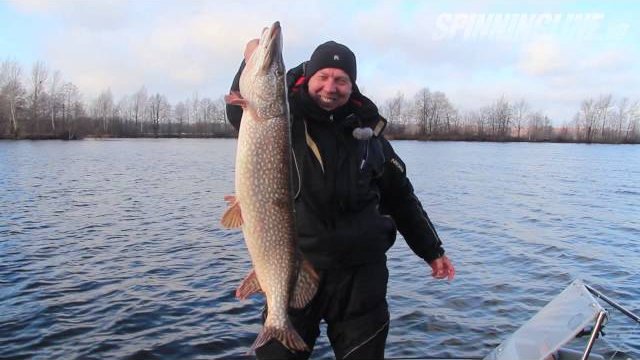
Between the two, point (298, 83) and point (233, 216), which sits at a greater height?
point (298, 83)

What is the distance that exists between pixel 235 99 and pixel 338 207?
1.06m

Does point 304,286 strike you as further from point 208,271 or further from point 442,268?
point 208,271

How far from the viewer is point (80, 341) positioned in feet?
29.0

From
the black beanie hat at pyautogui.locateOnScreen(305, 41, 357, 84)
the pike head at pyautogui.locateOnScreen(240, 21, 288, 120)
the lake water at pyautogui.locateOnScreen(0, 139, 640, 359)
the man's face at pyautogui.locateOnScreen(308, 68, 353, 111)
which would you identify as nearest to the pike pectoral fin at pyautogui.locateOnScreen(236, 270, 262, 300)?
the pike head at pyautogui.locateOnScreen(240, 21, 288, 120)

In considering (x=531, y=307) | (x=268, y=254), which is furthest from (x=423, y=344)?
(x=268, y=254)

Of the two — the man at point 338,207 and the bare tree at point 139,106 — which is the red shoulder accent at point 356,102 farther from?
the bare tree at point 139,106

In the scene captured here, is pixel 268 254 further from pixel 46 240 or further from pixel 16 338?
pixel 46 240

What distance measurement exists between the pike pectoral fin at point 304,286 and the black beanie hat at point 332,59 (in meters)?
1.38

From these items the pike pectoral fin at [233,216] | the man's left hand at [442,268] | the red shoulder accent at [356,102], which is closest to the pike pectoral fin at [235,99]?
the pike pectoral fin at [233,216]

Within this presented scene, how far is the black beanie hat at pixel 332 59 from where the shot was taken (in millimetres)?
3836

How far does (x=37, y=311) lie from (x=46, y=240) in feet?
21.5

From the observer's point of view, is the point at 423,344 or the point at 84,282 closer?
the point at 423,344

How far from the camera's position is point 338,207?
376 cm

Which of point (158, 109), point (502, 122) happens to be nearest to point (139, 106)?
point (158, 109)
